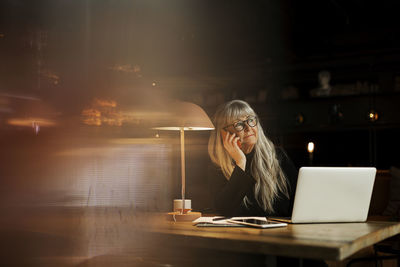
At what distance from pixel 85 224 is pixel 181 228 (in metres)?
1.08

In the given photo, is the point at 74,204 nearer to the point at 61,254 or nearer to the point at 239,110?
the point at 61,254

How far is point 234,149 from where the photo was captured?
2.31 metres

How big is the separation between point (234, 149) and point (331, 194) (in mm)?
744

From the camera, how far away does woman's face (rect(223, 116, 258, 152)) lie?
261 centimetres

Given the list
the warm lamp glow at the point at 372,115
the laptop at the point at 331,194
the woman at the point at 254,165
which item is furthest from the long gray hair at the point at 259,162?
the warm lamp glow at the point at 372,115

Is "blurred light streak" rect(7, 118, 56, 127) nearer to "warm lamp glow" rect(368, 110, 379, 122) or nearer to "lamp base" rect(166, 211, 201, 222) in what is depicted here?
"lamp base" rect(166, 211, 201, 222)

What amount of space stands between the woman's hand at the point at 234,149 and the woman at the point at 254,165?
2cm

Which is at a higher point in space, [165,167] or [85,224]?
[165,167]

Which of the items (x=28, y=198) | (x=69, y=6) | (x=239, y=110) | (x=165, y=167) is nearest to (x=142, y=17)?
(x=69, y=6)

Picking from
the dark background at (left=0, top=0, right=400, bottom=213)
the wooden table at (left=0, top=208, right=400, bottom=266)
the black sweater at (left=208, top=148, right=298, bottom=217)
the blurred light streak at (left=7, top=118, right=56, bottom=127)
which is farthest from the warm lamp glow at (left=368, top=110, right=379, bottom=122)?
the blurred light streak at (left=7, top=118, right=56, bottom=127)

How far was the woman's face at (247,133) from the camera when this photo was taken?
8.55 feet

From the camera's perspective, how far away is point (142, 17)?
13.7ft

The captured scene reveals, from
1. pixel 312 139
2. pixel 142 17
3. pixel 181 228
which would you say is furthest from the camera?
pixel 312 139

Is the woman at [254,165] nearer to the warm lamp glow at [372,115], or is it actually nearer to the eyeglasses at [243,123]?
the eyeglasses at [243,123]
